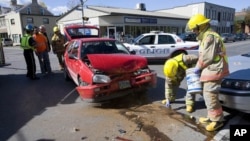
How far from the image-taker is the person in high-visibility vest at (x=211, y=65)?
3.79 m

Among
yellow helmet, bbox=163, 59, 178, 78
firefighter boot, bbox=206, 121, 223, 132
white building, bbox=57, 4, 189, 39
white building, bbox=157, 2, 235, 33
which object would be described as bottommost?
firefighter boot, bbox=206, 121, 223, 132

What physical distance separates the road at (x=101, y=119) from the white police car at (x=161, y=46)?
4544mm

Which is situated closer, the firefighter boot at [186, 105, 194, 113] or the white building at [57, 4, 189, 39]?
the firefighter boot at [186, 105, 194, 113]

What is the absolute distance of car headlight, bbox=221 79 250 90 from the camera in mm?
3869

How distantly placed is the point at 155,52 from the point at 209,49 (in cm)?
744

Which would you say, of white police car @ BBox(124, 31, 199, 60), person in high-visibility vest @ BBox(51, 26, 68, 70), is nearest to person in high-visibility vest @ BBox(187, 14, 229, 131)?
person in high-visibility vest @ BBox(51, 26, 68, 70)

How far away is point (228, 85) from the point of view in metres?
4.10

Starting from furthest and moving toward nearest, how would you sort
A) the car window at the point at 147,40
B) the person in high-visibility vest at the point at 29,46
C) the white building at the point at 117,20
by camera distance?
the white building at the point at 117,20
the car window at the point at 147,40
the person in high-visibility vest at the point at 29,46

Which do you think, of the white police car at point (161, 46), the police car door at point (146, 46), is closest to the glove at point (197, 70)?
the white police car at point (161, 46)

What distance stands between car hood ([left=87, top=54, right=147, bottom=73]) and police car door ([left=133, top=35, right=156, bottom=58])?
224 inches

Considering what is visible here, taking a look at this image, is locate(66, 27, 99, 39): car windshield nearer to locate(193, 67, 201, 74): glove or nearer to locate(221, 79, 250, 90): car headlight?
locate(193, 67, 201, 74): glove

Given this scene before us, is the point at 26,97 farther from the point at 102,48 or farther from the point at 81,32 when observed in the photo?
the point at 81,32

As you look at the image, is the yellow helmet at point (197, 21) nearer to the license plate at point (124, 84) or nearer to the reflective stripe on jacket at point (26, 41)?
the license plate at point (124, 84)

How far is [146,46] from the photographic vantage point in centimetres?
1124
